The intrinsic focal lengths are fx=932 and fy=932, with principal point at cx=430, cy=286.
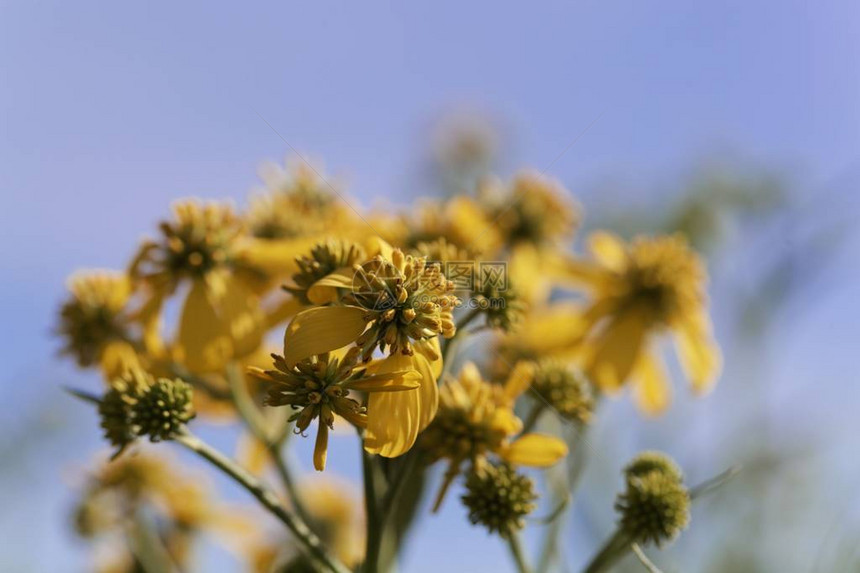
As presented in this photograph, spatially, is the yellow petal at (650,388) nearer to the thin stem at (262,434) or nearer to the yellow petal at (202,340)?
the thin stem at (262,434)

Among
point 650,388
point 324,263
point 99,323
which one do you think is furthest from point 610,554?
point 99,323

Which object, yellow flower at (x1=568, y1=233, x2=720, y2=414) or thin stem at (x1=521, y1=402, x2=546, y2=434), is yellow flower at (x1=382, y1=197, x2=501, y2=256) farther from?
yellow flower at (x1=568, y1=233, x2=720, y2=414)

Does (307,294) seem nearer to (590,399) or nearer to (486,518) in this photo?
(486,518)

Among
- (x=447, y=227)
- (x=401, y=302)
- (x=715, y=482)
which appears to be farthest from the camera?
(x=447, y=227)

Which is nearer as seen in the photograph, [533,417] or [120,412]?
[120,412]

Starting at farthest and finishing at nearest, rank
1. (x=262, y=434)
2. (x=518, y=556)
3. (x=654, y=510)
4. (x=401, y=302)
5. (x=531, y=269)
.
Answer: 1. (x=531, y=269)
2. (x=262, y=434)
3. (x=518, y=556)
4. (x=654, y=510)
5. (x=401, y=302)

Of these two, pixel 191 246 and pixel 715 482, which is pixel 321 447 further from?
pixel 191 246

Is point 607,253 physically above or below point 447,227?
above

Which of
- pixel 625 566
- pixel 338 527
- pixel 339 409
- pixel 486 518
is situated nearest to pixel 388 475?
pixel 486 518
